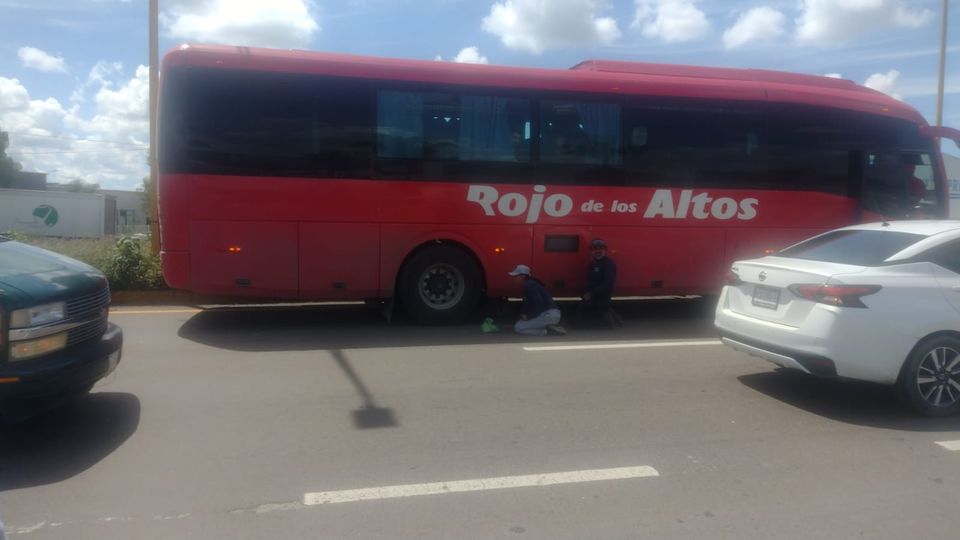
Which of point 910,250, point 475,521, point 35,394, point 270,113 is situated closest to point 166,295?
point 270,113

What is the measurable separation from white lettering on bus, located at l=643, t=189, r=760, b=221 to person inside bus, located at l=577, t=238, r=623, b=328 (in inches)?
38.6

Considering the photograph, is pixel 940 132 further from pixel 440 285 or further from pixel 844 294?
pixel 440 285

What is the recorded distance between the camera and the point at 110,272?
463 inches

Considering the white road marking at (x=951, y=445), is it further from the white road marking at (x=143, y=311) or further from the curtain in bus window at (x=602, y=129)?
the white road marking at (x=143, y=311)

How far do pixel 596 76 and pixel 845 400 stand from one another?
537 cm

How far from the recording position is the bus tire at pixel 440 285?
9.61m

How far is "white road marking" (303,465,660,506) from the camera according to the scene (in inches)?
170

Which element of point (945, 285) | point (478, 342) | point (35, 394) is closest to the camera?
point (35, 394)

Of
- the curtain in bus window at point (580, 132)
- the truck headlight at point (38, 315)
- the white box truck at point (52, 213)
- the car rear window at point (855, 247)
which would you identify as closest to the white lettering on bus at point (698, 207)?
the curtain in bus window at point (580, 132)

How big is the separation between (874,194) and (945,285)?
5.59m

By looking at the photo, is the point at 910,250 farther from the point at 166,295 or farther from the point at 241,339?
the point at 166,295

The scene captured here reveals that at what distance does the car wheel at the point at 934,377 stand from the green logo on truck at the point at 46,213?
4667 cm

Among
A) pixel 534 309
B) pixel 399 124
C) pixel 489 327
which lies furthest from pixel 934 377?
pixel 399 124

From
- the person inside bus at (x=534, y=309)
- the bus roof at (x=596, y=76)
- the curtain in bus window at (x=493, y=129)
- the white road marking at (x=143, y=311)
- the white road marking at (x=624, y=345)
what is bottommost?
the white road marking at (x=624, y=345)
